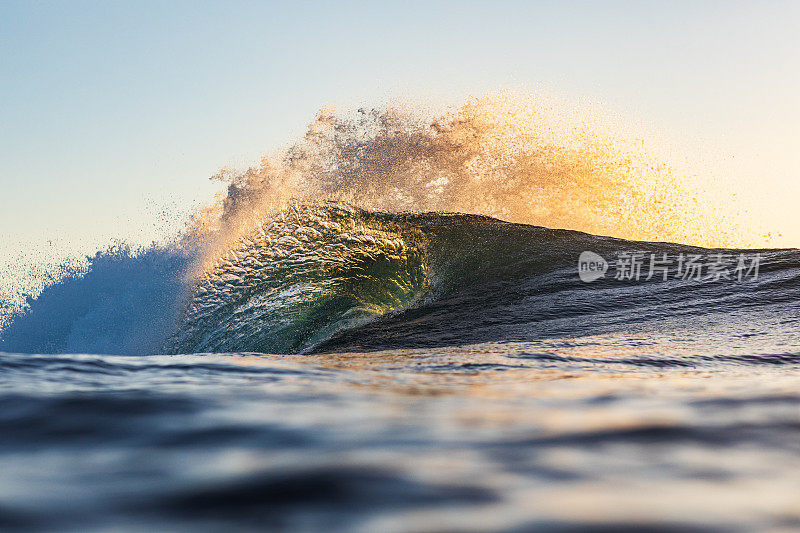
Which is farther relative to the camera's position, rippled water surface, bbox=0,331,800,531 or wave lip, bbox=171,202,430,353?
wave lip, bbox=171,202,430,353

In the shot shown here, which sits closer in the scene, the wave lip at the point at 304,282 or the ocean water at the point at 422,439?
the ocean water at the point at 422,439

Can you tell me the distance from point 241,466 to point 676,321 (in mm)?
4312

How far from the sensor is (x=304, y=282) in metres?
7.66

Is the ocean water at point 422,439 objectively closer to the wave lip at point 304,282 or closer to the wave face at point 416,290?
the wave face at point 416,290

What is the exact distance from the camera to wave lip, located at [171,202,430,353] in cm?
695

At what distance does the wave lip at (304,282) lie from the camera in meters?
6.95

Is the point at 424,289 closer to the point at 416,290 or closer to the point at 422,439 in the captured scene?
the point at 416,290

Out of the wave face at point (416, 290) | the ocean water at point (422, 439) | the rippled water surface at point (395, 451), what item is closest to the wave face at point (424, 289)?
the wave face at point (416, 290)

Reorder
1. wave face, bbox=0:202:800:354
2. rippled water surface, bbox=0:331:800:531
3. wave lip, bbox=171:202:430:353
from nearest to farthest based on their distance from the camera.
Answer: rippled water surface, bbox=0:331:800:531, wave face, bbox=0:202:800:354, wave lip, bbox=171:202:430:353

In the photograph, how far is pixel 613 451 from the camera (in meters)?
0.97

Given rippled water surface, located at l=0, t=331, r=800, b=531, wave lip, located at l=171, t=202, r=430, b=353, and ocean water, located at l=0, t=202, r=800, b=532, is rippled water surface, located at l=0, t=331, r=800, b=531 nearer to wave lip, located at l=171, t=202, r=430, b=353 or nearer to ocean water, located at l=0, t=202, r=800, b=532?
ocean water, located at l=0, t=202, r=800, b=532

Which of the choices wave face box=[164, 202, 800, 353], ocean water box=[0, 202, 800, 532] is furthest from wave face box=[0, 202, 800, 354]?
ocean water box=[0, 202, 800, 532]

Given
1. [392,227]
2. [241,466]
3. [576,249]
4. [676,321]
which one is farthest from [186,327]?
[241,466]

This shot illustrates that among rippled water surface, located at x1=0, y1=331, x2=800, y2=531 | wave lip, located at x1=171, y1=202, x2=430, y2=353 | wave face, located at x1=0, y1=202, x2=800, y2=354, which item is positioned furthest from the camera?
wave lip, located at x1=171, y1=202, x2=430, y2=353
